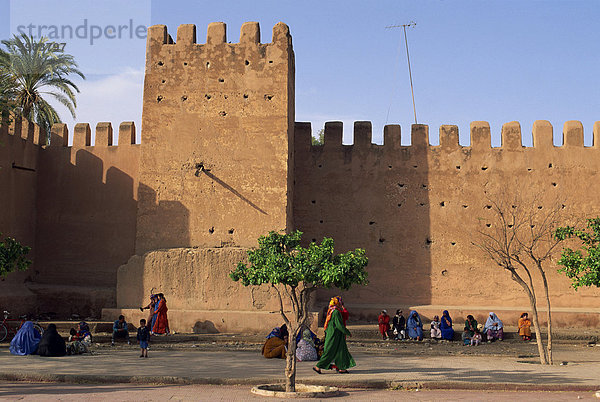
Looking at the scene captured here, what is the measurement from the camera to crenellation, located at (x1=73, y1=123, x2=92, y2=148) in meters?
17.0

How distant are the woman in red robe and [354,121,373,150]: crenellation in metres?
6.23

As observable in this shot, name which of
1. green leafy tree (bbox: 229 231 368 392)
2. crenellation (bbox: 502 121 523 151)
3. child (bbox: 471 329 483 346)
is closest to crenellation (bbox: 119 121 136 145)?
green leafy tree (bbox: 229 231 368 392)

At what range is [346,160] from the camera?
16.1 metres

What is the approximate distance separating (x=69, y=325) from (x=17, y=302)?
92.5 inches

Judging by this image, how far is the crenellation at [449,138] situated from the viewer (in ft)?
52.3

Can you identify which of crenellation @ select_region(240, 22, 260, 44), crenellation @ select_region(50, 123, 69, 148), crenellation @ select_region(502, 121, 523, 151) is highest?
crenellation @ select_region(240, 22, 260, 44)

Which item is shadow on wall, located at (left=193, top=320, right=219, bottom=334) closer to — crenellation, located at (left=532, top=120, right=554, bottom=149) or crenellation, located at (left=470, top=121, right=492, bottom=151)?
crenellation, located at (left=470, top=121, right=492, bottom=151)

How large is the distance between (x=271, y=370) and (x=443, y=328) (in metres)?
5.54

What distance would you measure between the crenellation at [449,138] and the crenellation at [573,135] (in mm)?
2631

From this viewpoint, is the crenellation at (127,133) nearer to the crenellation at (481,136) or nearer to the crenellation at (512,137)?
the crenellation at (481,136)

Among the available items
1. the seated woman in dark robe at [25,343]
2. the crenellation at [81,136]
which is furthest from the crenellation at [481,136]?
the seated woman in dark robe at [25,343]

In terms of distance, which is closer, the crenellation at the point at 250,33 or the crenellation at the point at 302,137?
the crenellation at the point at 250,33

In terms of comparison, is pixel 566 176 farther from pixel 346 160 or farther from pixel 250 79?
pixel 250 79

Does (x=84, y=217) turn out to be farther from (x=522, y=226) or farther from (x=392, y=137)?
(x=522, y=226)
